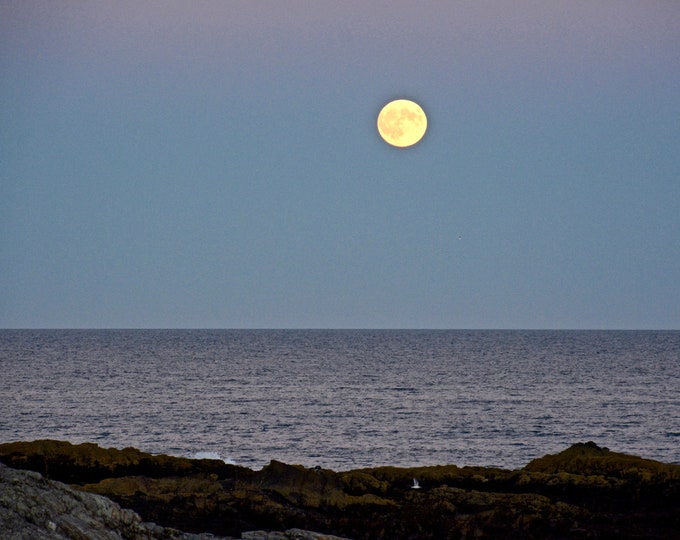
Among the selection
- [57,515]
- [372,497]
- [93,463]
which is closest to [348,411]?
[93,463]

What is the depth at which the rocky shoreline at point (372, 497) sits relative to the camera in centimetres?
2319

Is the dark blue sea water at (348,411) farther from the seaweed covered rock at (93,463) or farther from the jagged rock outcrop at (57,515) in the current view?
the jagged rock outcrop at (57,515)

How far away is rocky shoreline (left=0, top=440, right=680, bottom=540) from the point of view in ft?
76.1

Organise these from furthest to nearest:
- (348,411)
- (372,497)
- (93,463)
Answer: (348,411)
(93,463)
(372,497)

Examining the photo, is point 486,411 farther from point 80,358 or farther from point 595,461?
point 80,358

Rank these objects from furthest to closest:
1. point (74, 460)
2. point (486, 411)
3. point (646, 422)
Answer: point (486, 411), point (646, 422), point (74, 460)

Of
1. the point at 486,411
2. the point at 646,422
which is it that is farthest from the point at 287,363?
the point at 646,422

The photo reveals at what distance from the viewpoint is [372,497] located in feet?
90.0

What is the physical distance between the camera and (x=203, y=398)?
341 ft

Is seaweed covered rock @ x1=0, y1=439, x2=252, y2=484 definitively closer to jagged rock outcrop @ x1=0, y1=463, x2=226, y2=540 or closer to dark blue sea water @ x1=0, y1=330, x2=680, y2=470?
jagged rock outcrop @ x1=0, y1=463, x2=226, y2=540

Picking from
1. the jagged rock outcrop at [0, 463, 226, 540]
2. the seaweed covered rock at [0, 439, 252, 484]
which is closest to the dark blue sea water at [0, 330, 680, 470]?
the seaweed covered rock at [0, 439, 252, 484]

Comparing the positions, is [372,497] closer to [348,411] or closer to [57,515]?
[57,515]

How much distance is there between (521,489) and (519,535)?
7.35 metres

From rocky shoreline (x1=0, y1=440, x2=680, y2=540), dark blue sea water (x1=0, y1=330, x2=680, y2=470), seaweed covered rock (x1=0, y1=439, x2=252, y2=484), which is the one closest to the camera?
rocky shoreline (x1=0, y1=440, x2=680, y2=540)
